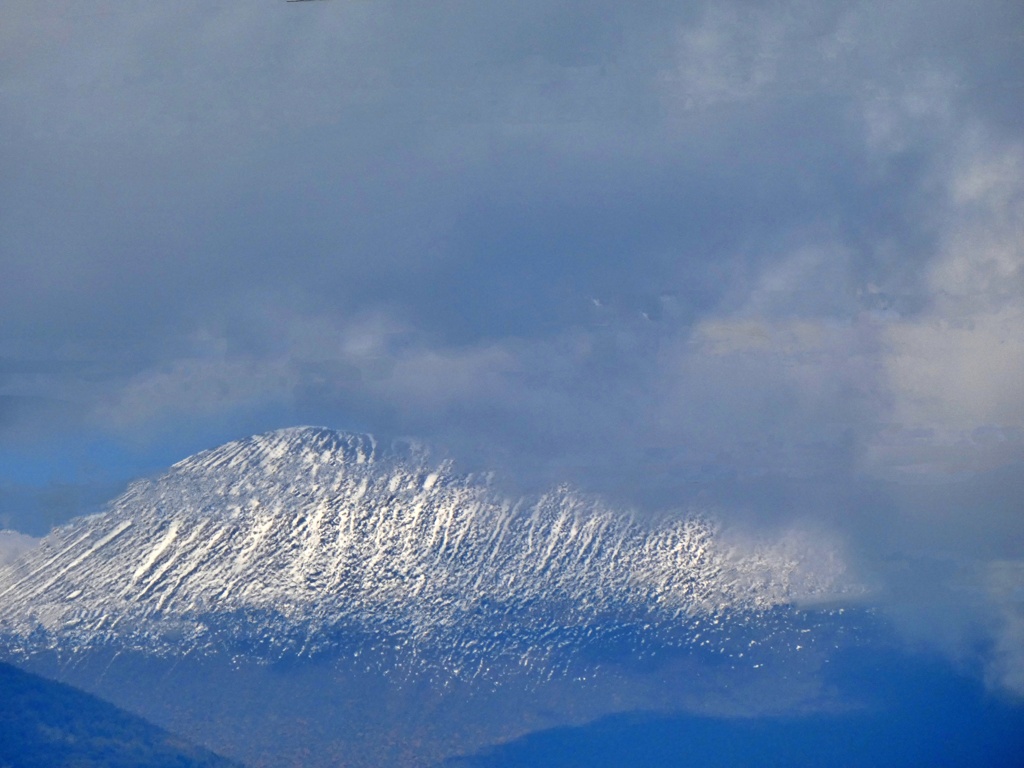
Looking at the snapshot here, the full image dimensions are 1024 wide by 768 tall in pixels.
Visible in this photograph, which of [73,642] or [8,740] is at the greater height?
[73,642]

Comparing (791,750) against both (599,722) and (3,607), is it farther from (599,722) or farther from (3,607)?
(3,607)

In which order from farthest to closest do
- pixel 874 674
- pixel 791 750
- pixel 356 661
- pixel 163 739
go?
1. pixel 356 661
2. pixel 874 674
3. pixel 791 750
4. pixel 163 739

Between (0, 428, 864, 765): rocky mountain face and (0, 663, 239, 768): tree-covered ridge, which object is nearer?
(0, 663, 239, 768): tree-covered ridge

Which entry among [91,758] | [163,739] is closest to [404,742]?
[163,739]

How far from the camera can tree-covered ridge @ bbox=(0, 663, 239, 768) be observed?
366 ft

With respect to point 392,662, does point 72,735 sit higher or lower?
lower

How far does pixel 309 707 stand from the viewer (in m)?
156

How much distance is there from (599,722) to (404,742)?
87.1 feet

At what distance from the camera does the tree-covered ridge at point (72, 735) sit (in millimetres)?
111688

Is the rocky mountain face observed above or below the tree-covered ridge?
above

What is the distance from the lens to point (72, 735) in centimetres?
11631

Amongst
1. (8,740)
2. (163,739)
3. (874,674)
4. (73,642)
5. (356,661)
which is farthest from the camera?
(356,661)

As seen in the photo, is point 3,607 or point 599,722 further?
point 3,607

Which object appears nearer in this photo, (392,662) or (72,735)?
(72,735)
